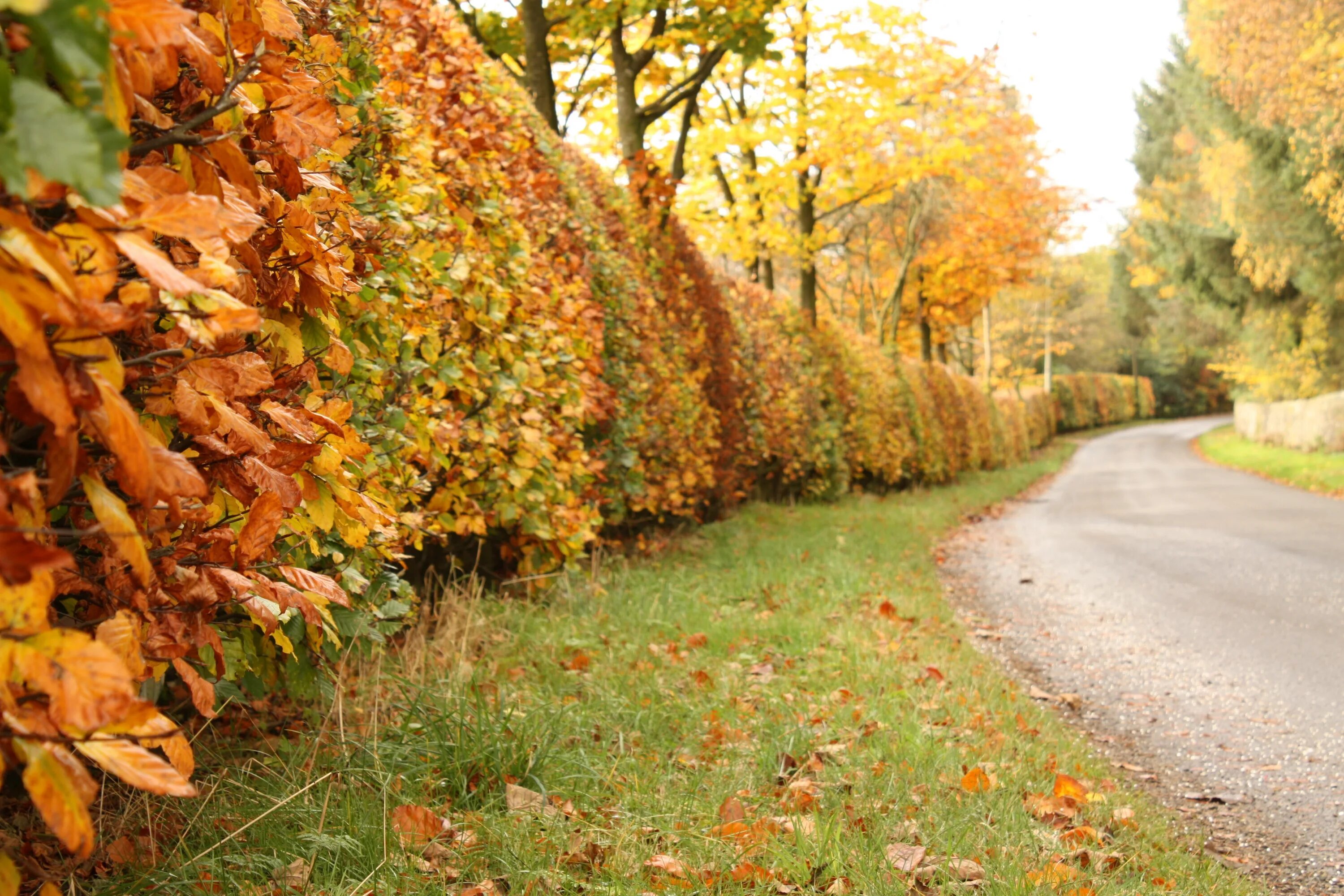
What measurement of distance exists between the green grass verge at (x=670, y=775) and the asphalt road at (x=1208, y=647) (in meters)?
0.44

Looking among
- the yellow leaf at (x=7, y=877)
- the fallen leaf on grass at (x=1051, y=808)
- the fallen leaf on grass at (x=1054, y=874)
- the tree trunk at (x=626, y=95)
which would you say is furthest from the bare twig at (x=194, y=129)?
the tree trunk at (x=626, y=95)

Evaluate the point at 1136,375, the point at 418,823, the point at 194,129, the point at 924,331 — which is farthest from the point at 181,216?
the point at 1136,375

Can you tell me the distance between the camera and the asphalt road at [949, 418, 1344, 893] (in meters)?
3.70

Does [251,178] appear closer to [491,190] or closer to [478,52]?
[491,190]

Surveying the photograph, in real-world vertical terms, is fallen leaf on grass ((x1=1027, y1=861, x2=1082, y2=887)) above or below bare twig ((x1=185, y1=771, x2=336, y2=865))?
below

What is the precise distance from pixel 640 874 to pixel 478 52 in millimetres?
4429

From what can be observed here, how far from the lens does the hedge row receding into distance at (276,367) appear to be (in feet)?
3.50

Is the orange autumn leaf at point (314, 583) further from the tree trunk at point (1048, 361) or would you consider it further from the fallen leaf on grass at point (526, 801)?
the tree trunk at point (1048, 361)

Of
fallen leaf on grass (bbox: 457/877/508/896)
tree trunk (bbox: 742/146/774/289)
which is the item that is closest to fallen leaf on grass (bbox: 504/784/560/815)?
fallen leaf on grass (bbox: 457/877/508/896)

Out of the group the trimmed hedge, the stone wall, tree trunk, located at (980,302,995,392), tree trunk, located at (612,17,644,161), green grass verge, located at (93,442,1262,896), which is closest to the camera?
green grass verge, located at (93,442,1262,896)

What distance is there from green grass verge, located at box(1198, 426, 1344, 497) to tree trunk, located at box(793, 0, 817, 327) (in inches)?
322

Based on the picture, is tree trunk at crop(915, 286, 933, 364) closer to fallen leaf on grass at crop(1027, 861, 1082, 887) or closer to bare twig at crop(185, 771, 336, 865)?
fallen leaf on grass at crop(1027, 861, 1082, 887)

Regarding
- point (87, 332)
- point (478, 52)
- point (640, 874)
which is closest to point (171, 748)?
point (87, 332)

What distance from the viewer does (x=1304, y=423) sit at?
2066 centimetres
